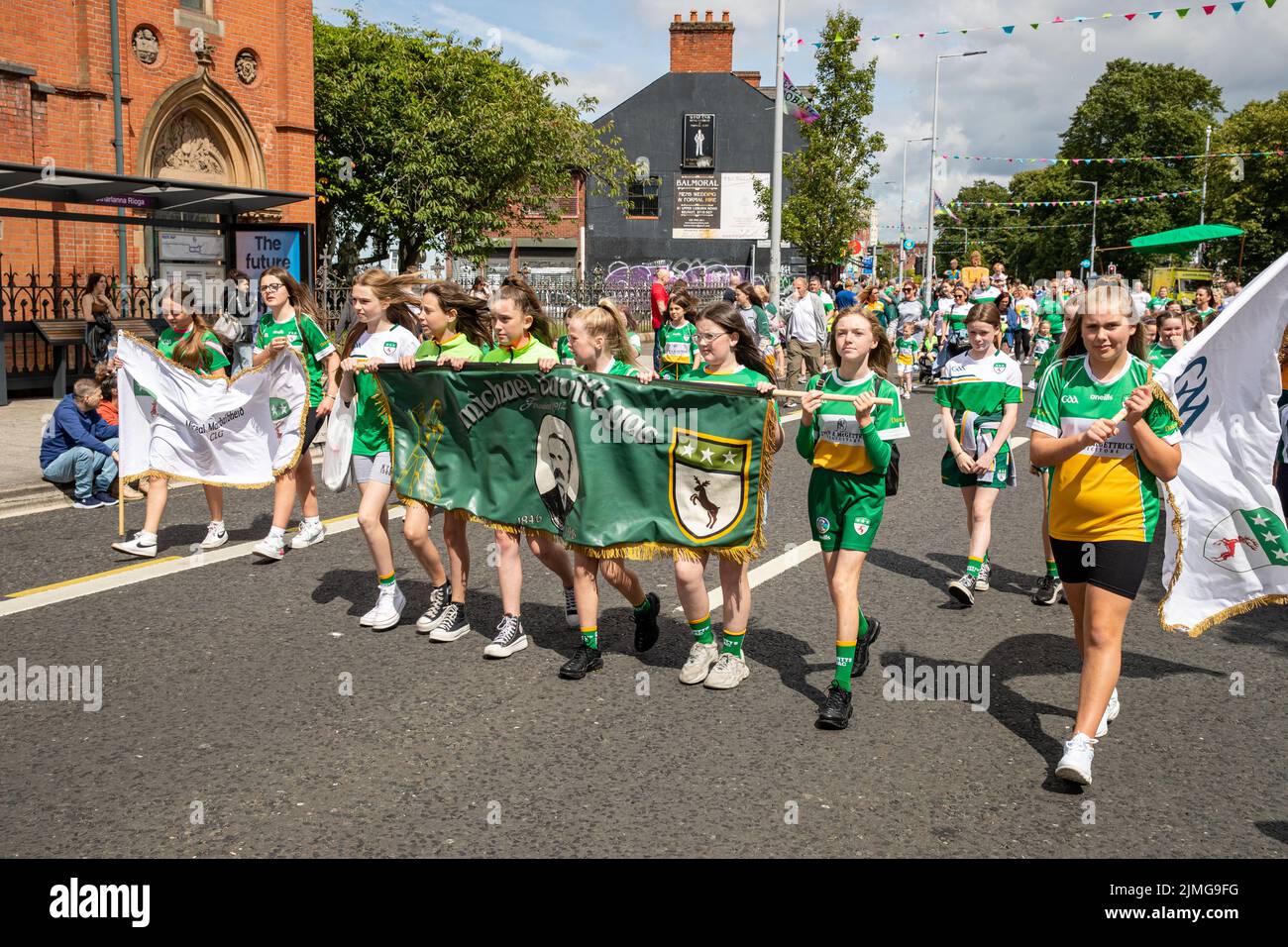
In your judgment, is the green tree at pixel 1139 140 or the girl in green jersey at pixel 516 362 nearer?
the girl in green jersey at pixel 516 362

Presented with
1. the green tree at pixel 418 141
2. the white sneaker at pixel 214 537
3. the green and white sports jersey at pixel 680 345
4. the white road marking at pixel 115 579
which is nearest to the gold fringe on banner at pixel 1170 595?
the white road marking at pixel 115 579

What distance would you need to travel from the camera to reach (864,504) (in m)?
5.38

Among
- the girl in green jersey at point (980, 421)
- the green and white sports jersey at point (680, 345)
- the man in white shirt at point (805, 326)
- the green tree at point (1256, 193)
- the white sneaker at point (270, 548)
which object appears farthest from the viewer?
the green tree at point (1256, 193)

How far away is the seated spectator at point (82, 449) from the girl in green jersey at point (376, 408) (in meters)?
4.61

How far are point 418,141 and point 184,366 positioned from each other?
2208cm

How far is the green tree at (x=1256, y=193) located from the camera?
2185 inches

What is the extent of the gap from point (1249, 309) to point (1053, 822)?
2.53 metres

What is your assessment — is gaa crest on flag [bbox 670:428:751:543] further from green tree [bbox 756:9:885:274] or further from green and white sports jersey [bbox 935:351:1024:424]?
green tree [bbox 756:9:885:274]

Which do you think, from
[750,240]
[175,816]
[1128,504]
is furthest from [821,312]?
[750,240]

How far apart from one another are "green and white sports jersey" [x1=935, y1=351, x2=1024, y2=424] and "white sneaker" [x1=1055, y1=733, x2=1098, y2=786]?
338cm

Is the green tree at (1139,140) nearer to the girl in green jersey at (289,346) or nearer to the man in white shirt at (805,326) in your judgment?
the man in white shirt at (805,326)

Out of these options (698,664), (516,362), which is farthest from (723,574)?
(516,362)

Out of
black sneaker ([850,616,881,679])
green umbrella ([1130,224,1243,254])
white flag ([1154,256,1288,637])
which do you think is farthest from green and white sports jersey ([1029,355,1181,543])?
green umbrella ([1130,224,1243,254])
